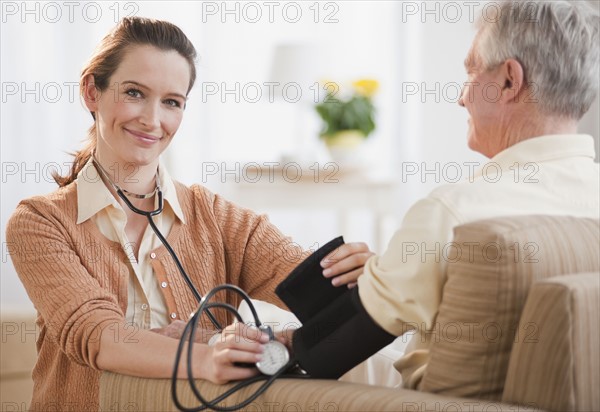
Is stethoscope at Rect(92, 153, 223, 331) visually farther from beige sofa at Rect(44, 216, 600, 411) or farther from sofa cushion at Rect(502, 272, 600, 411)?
sofa cushion at Rect(502, 272, 600, 411)

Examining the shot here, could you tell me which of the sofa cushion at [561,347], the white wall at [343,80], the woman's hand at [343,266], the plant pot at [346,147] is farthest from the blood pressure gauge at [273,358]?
the white wall at [343,80]

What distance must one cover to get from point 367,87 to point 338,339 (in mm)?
2781

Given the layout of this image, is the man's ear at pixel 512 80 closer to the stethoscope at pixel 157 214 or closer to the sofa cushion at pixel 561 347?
the sofa cushion at pixel 561 347

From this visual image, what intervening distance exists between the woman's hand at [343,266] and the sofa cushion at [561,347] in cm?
40

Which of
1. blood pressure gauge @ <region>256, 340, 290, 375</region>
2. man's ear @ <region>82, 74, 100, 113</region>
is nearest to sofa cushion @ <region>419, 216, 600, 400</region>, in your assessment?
blood pressure gauge @ <region>256, 340, 290, 375</region>

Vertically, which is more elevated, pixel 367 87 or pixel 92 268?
pixel 367 87

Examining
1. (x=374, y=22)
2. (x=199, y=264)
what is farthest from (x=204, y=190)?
(x=374, y=22)

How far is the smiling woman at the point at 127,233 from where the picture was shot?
5.47 ft

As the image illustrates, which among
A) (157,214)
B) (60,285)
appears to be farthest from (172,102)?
(60,285)

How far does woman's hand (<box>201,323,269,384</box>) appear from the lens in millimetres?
1328

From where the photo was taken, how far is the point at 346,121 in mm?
3869

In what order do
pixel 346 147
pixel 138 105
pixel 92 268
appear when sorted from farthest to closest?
pixel 346 147 → pixel 138 105 → pixel 92 268

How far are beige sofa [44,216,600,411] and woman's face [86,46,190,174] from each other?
79 cm

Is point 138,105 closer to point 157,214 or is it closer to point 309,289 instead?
point 157,214
